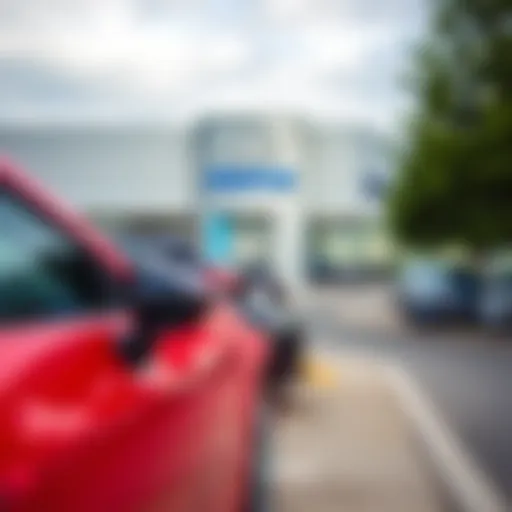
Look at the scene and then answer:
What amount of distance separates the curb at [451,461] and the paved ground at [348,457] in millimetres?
53

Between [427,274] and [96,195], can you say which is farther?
[427,274]

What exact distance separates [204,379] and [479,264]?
2.03 m

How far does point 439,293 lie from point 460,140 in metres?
1.84

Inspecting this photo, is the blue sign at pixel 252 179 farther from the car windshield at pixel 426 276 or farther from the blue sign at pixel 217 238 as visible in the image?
the car windshield at pixel 426 276

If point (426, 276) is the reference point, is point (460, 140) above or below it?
above

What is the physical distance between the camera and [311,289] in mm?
2338

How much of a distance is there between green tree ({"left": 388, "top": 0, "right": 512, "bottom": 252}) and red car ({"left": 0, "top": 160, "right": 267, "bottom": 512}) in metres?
1.33

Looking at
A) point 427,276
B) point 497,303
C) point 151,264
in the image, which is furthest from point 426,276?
point 151,264

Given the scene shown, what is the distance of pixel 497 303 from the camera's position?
3.72 meters

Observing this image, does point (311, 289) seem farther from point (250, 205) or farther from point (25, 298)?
point (25, 298)

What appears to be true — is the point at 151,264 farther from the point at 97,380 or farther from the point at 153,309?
the point at 97,380

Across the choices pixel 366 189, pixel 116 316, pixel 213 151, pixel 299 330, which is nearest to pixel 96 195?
pixel 213 151

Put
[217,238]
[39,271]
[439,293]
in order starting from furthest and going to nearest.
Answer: [439,293]
[217,238]
[39,271]

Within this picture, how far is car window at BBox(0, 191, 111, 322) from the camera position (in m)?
1.35
